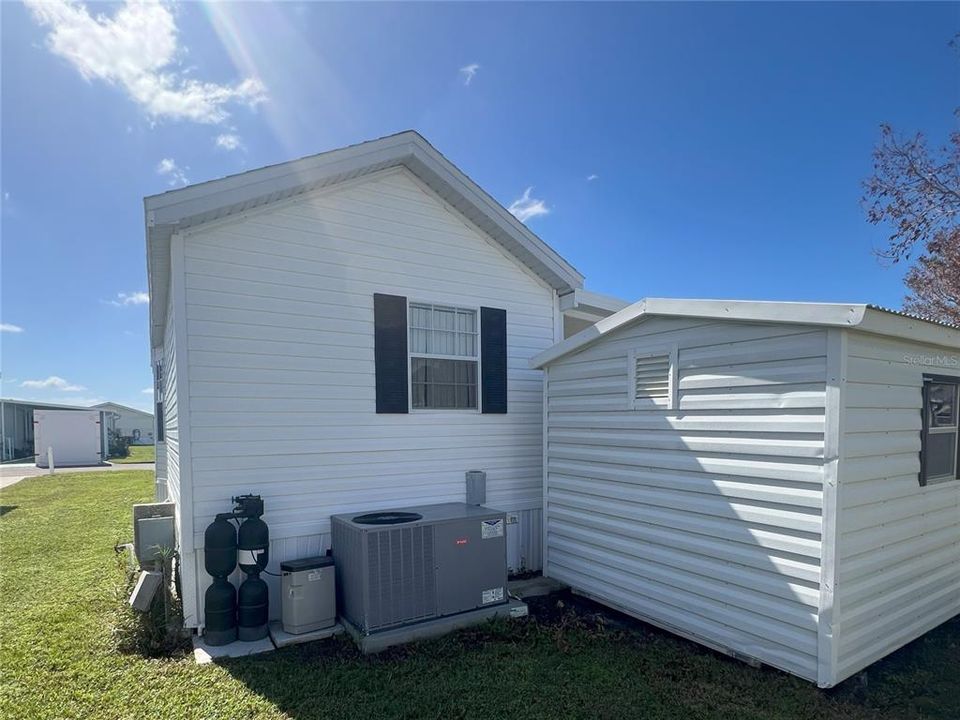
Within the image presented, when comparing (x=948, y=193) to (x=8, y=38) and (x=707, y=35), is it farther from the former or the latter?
(x=8, y=38)

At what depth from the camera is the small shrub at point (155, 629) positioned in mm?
3898

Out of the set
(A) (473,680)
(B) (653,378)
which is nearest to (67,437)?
(A) (473,680)

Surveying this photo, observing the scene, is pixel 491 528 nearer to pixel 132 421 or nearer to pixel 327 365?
pixel 327 365

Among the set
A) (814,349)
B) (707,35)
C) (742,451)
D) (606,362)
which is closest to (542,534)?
(606,362)

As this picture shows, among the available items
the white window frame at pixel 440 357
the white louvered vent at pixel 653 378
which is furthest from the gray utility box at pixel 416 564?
the white louvered vent at pixel 653 378

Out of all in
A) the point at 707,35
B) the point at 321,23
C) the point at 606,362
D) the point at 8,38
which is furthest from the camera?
the point at 707,35

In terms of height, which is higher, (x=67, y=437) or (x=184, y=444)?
(x=184, y=444)

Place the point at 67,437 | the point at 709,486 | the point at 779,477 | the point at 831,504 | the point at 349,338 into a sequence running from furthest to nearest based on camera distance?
the point at 67,437
the point at 349,338
the point at 709,486
the point at 779,477
the point at 831,504

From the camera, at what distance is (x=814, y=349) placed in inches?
126

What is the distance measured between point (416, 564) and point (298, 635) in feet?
3.58

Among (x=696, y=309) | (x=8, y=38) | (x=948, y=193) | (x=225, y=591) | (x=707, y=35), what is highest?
(x=707, y=35)

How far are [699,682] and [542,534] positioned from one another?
2.57 metres

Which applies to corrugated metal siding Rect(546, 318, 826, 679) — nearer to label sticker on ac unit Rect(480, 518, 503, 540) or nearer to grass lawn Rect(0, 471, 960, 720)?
grass lawn Rect(0, 471, 960, 720)

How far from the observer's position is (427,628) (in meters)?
4.07
